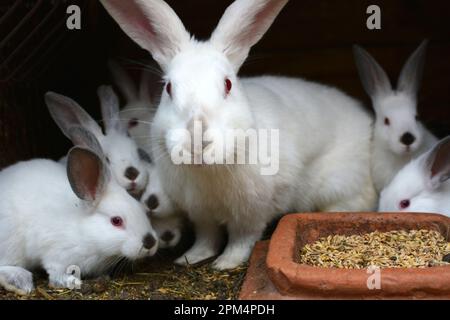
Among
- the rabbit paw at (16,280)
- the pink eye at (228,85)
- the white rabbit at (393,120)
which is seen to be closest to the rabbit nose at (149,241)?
the rabbit paw at (16,280)

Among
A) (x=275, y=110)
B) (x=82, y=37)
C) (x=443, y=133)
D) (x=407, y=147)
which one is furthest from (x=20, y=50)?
(x=443, y=133)

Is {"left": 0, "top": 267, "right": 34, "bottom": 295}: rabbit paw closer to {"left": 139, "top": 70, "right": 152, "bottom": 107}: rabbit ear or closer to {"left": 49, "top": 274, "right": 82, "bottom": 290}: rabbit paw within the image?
{"left": 49, "top": 274, "right": 82, "bottom": 290}: rabbit paw

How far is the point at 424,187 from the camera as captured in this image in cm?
396

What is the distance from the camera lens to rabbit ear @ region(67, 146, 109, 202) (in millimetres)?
3391

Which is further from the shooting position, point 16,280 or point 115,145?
point 115,145

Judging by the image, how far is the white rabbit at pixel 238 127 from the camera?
3.16 m

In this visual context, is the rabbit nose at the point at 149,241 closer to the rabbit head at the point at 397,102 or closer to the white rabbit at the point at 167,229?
→ the white rabbit at the point at 167,229

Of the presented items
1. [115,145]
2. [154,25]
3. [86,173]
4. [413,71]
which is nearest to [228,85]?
[154,25]

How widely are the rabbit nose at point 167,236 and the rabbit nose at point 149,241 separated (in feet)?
1.66

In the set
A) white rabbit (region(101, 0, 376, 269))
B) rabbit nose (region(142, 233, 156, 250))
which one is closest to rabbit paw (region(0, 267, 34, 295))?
rabbit nose (region(142, 233, 156, 250))

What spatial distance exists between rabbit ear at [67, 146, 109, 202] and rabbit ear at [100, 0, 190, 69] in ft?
2.03

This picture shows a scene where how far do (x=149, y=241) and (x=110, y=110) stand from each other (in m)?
1.20

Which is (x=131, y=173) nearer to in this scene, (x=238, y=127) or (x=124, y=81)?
(x=238, y=127)
